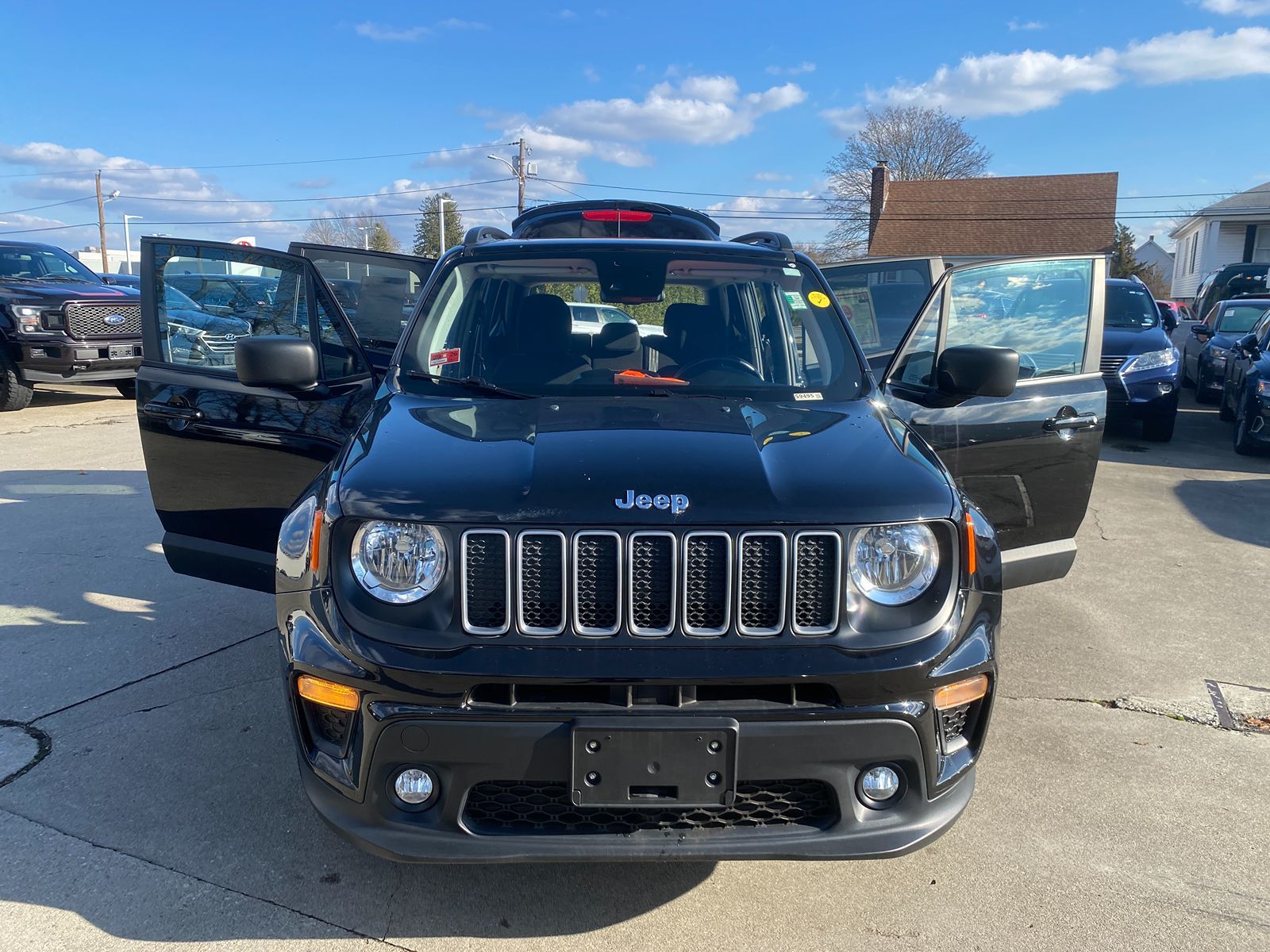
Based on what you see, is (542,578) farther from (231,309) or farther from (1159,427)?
(1159,427)

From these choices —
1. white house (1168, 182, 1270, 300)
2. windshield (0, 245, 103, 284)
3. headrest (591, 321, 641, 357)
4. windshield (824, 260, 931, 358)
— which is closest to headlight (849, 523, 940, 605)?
headrest (591, 321, 641, 357)

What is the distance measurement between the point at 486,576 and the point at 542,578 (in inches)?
5.4

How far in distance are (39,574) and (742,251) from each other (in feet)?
14.9

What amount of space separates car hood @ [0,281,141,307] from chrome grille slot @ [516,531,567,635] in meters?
11.8

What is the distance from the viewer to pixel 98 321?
12.0 m

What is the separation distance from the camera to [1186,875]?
9.49ft

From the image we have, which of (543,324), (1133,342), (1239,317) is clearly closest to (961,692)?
(543,324)

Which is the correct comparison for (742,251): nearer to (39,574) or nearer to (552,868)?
(552,868)

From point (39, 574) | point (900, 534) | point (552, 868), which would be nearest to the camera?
point (900, 534)

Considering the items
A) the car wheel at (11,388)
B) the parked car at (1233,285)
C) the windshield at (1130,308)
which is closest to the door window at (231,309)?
the car wheel at (11,388)

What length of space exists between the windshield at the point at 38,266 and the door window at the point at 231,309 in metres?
10.3

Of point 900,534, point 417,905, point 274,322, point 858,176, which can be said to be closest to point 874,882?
point 900,534

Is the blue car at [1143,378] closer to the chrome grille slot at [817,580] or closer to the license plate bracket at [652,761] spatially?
the chrome grille slot at [817,580]

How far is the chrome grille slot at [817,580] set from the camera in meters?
2.36
